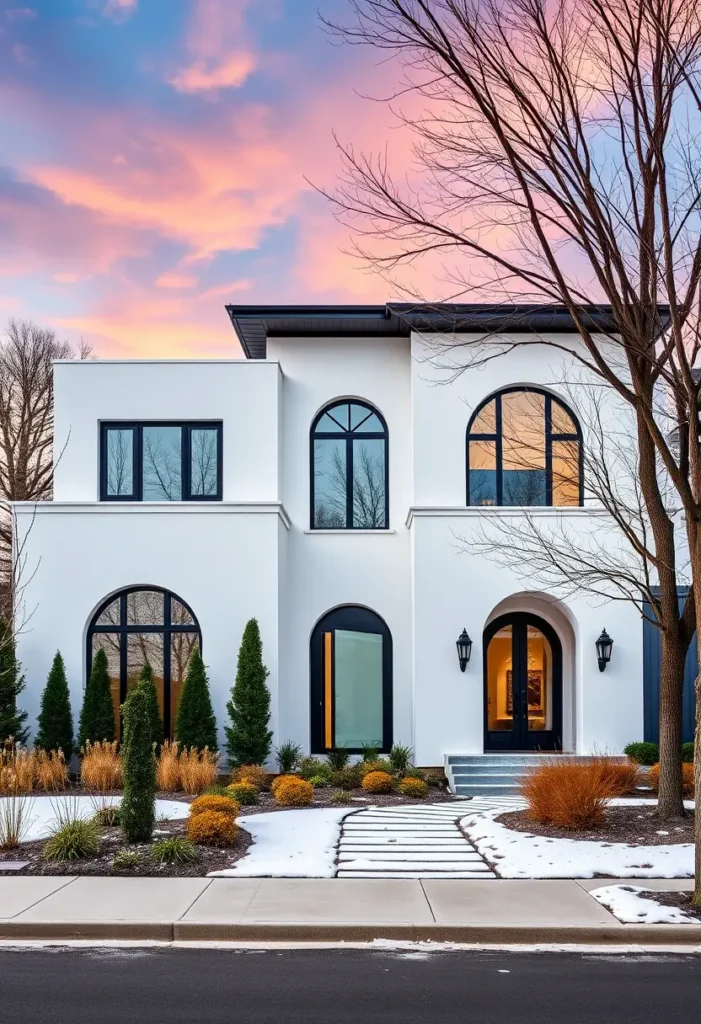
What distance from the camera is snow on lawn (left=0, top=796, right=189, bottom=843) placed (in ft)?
37.6

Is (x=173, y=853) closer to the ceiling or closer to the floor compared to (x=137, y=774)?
closer to the floor

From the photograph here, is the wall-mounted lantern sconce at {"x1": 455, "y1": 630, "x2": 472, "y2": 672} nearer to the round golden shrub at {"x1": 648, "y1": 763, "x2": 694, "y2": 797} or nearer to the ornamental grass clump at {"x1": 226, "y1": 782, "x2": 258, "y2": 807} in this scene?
the round golden shrub at {"x1": 648, "y1": 763, "x2": 694, "y2": 797}

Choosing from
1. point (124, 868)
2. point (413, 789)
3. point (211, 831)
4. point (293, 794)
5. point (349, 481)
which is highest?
point (349, 481)

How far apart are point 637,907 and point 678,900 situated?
54 centimetres

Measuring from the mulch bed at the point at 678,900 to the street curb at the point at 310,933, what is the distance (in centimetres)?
50

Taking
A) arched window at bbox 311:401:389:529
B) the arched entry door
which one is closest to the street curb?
the arched entry door

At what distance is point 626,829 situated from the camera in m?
11.3

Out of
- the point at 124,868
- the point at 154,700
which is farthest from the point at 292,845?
the point at 154,700

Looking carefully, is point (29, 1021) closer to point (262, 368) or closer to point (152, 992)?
point (152, 992)

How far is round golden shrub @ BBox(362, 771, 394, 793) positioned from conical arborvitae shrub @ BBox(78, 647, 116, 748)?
471cm

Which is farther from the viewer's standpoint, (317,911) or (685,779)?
(685,779)

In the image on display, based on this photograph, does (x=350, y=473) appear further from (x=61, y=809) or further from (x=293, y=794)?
(x=61, y=809)

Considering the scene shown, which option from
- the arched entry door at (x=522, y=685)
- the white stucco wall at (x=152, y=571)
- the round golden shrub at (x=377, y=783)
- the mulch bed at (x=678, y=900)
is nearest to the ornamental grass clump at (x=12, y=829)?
the round golden shrub at (x=377, y=783)

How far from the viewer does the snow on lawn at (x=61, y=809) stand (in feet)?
37.6
